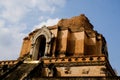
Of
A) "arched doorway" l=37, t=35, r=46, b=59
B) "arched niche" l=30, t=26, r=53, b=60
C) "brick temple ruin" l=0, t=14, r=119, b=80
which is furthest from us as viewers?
"arched doorway" l=37, t=35, r=46, b=59

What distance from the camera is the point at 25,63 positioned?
64.5ft

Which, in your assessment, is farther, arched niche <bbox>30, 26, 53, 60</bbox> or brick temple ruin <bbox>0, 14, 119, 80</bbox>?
arched niche <bbox>30, 26, 53, 60</bbox>

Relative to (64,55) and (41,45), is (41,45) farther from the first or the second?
(64,55)

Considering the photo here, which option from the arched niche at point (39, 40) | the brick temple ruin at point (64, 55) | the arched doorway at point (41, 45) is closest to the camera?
the brick temple ruin at point (64, 55)

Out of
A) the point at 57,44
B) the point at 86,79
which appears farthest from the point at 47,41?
the point at 86,79

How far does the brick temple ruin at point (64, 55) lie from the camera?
16641 millimetres

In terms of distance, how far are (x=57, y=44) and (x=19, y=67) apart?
5.48 m

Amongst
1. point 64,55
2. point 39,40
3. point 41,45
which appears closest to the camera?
point 64,55

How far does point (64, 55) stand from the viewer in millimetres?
21531

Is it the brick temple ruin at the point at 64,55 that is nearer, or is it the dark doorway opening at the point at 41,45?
the brick temple ruin at the point at 64,55

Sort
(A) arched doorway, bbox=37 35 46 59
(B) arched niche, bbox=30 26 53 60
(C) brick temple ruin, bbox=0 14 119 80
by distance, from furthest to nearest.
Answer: (A) arched doorway, bbox=37 35 46 59, (B) arched niche, bbox=30 26 53 60, (C) brick temple ruin, bbox=0 14 119 80

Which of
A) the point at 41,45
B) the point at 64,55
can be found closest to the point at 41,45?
the point at 41,45

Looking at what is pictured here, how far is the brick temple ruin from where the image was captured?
1664cm

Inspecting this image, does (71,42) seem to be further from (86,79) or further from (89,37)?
(86,79)
